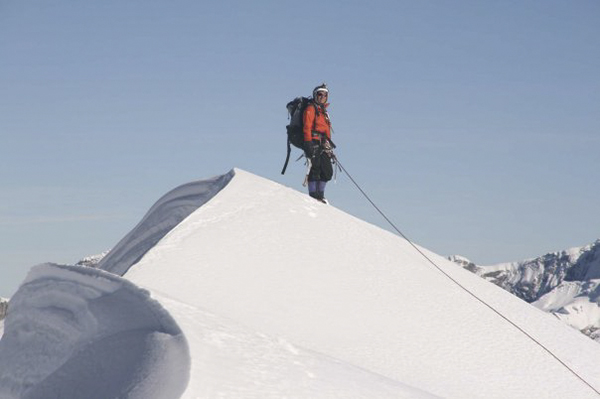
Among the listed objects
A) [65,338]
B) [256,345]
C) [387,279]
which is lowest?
[65,338]

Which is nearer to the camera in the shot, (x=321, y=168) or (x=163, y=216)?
(x=163, y=216)

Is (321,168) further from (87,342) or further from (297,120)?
(87,342)

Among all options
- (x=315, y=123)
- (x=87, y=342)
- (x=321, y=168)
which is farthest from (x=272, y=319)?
(x=315, y=123)

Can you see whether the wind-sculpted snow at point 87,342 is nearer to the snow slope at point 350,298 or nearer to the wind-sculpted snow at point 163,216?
the snow slope at point 350,298

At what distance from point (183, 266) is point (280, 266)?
1118mm

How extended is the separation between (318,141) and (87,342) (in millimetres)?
8849

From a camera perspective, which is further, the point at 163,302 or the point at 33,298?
the point at 33,298

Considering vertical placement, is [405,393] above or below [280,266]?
below

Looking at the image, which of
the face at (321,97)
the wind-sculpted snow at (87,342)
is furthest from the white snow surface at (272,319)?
the face at (321,97)

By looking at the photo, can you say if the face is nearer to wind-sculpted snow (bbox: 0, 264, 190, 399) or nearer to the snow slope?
the snow slope

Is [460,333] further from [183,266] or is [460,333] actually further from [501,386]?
[183,266]

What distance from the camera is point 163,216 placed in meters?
11.6

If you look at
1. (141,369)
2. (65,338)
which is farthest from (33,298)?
(141,369)

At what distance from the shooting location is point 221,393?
16.1 feet
